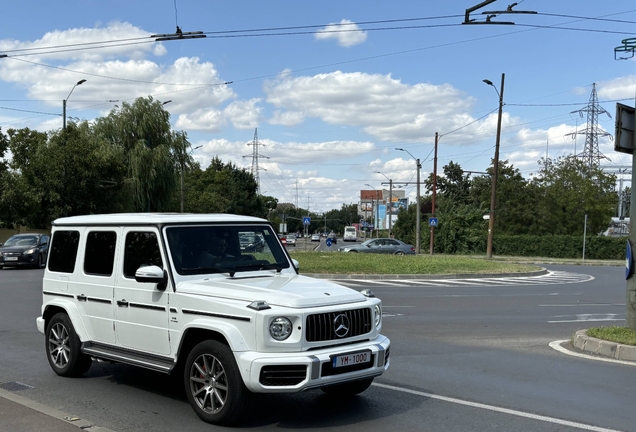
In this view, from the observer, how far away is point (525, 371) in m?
8.50

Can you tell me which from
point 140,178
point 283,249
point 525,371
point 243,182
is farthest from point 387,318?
point 243,182

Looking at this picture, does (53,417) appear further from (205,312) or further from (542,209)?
(542,209)

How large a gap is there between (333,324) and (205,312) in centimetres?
115

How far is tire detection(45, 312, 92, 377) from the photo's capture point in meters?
7.45

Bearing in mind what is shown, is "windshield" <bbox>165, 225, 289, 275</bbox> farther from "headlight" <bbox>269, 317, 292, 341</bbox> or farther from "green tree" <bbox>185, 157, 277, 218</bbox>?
"green tree" <bbox>185, 157, 277, 218</bbox>

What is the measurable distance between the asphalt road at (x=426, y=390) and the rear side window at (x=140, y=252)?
54.1 inches

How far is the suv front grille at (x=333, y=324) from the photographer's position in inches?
221

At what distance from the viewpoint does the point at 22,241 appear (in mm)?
29047

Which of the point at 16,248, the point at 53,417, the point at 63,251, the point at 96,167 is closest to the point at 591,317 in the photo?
the point at 63,251

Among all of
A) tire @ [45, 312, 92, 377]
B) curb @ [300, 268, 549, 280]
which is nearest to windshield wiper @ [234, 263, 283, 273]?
tire @ [45, 312, 92, 377]

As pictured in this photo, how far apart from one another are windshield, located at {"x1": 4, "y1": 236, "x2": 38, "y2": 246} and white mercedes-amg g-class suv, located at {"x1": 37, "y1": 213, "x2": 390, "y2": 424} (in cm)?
2268

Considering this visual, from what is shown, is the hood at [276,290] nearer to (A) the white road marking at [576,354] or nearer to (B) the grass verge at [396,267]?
(A) the white road marking at [576,354]

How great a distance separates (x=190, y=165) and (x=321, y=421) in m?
44.6

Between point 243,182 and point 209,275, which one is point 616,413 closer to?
point 209,275
